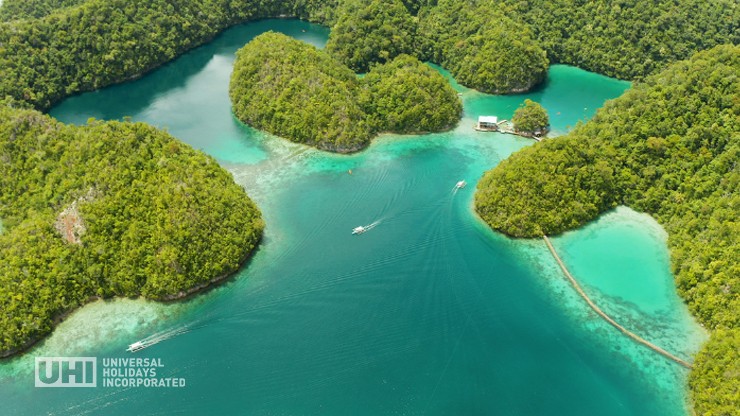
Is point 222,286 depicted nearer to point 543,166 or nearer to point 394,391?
point 394,391

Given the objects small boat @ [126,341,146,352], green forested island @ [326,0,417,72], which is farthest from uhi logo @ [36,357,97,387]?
green forested island @ [326,0,417,72]

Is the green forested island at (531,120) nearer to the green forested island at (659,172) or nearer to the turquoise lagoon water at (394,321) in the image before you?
the green forested island at (659,172)

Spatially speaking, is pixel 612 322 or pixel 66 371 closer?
pixel 66 371

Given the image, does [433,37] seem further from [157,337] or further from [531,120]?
[157,337]

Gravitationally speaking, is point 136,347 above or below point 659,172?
below

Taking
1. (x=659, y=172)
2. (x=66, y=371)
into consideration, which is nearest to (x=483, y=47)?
(x=659, y=172)

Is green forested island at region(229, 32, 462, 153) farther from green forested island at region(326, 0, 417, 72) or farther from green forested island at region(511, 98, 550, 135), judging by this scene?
green forested island at region(326, 0, 417, 72)
